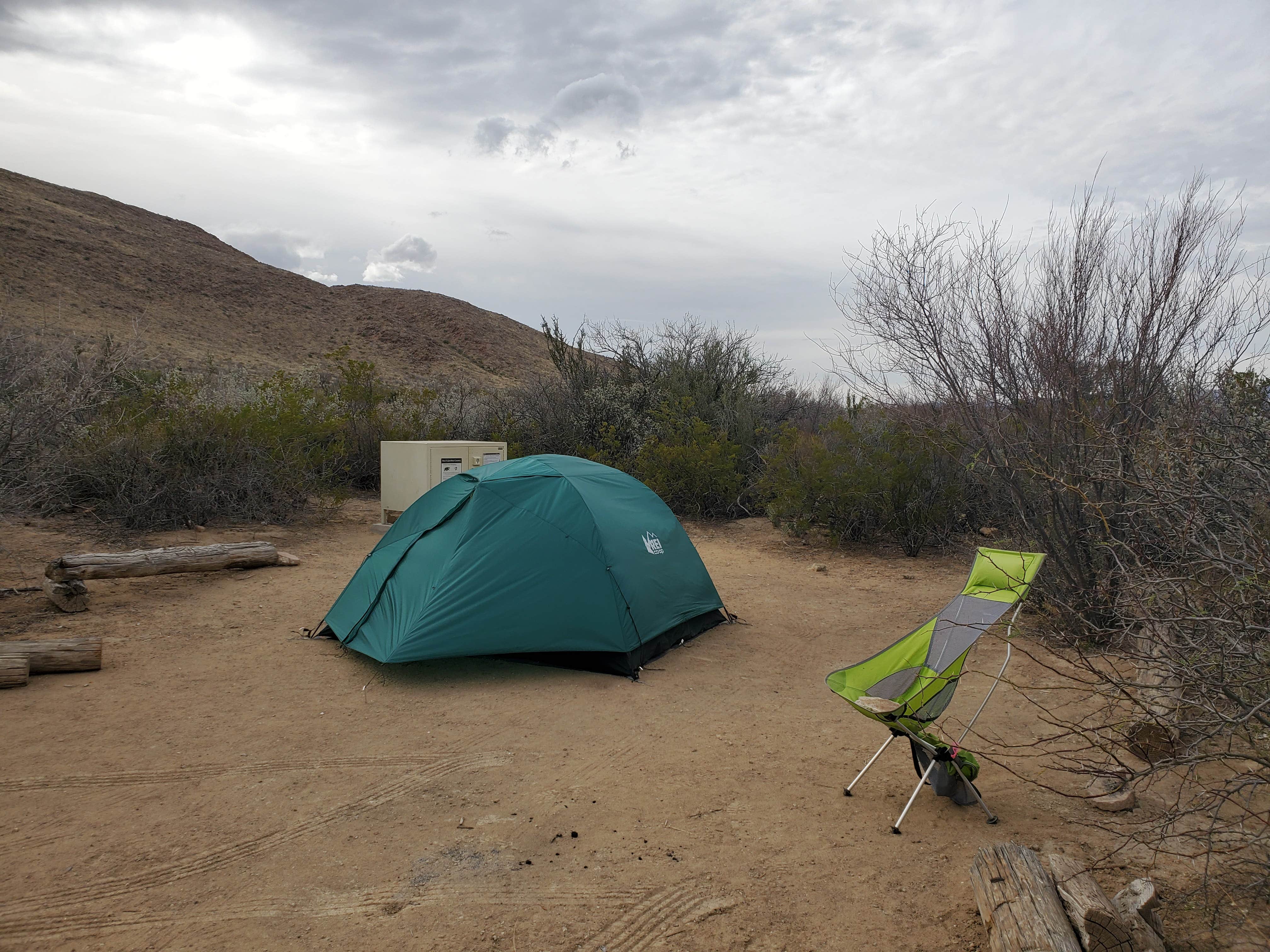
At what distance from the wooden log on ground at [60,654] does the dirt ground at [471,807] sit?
0.52 ft

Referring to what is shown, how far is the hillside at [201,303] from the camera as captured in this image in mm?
31031

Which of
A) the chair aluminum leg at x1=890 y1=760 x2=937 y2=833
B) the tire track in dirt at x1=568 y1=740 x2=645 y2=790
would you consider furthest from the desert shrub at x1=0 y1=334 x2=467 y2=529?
the chair aluminum leg at x1=890 y1=760 x2=937 y2=833

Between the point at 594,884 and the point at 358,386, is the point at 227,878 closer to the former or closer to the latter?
the point at 594,884

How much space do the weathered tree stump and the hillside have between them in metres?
23.5

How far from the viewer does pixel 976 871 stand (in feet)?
9.73

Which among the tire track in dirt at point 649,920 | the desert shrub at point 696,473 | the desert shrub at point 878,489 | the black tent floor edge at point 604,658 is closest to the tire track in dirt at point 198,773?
A: the black tent floor edge at point 604,658

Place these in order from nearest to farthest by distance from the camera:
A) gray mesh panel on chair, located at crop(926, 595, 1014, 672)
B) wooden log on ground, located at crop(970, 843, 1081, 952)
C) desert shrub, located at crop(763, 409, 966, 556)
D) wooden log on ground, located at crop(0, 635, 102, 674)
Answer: wooden log on ground, located at crop(970, 843, 1081, 952), gray mesh panel on chair, located at crop(926, 595, 1014, 672), wooden log on ground, located at crop(0, 635, 102, 674), desert shrub, located at crop(763, 409, 966, 556)

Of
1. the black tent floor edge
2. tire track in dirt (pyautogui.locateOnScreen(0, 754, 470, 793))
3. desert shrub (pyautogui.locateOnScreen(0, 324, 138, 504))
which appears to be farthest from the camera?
desert shrub (pyautogui.locateOnScreen(0, 324, 138, 504))

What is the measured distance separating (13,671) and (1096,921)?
6.20m

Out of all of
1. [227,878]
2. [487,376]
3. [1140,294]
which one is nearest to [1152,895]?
[227,878]

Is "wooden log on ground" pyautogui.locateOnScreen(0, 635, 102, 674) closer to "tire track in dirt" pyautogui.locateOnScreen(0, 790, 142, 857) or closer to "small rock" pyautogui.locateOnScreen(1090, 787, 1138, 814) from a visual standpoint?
"tire track in dirt" pyautogui.locateOnScreen(0, 790, 142, 857)

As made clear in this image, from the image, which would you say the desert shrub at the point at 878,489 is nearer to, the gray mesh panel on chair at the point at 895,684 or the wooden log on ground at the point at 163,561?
the gray mesh panel on chair at the point at 895,684

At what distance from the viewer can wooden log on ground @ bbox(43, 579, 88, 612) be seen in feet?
22.6

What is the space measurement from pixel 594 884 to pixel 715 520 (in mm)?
9949
